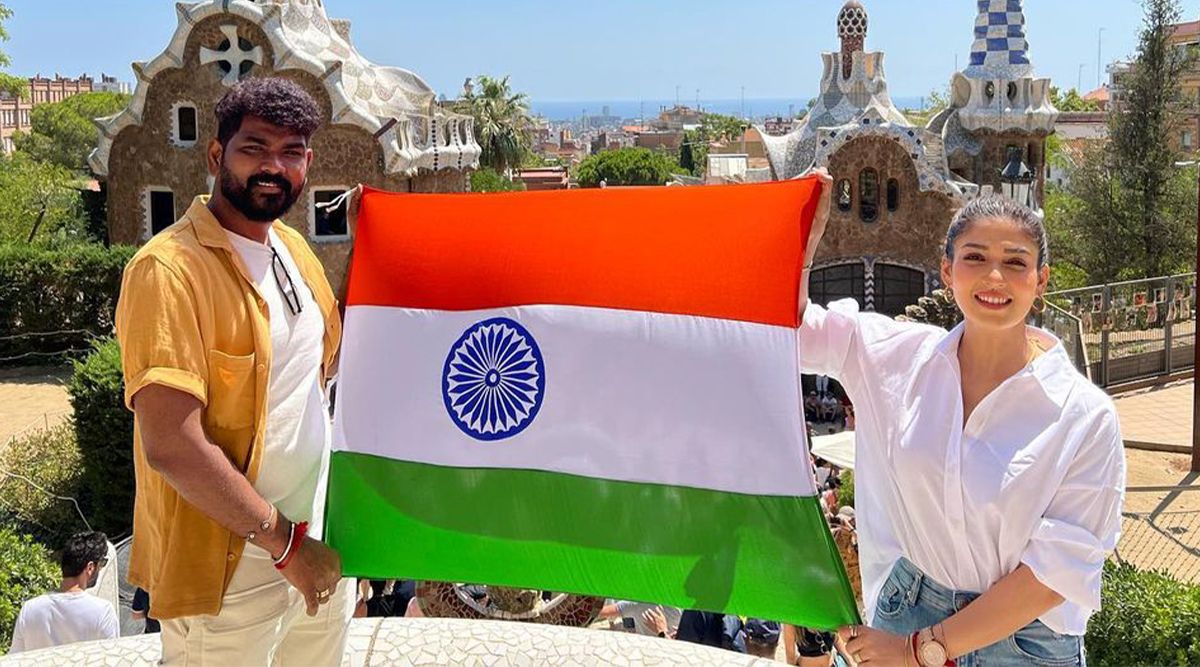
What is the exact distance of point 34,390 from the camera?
1934 centimetres

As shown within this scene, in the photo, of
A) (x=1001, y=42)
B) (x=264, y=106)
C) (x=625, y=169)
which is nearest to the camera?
(x=264, y=106)

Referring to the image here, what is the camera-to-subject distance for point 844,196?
2086 cm

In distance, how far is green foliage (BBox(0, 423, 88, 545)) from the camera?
40.6ft

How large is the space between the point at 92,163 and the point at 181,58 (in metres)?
2.87

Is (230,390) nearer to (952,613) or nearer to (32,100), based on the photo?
(952,613)

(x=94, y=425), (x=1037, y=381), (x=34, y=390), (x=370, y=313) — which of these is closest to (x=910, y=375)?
(x=1037, y=381)

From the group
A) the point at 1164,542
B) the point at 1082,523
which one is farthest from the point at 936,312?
the point at 1082,523

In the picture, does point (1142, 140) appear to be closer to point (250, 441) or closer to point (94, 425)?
point (94, 425)

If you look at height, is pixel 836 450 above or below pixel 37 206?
below

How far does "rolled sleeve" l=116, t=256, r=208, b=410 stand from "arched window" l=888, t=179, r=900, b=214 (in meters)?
18.4

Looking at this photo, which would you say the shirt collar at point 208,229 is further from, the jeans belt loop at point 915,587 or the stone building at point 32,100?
the stone building at point 32,100

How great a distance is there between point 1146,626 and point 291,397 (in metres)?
4.63

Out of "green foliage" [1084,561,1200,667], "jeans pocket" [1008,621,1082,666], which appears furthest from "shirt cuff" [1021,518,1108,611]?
"green foliage" [1084,561,1200,667]

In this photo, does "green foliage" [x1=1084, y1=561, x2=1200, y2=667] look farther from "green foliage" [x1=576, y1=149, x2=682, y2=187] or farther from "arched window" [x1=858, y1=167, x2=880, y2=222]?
"green foliage" [x1=576, y1=149, x2=682, y2=187]
